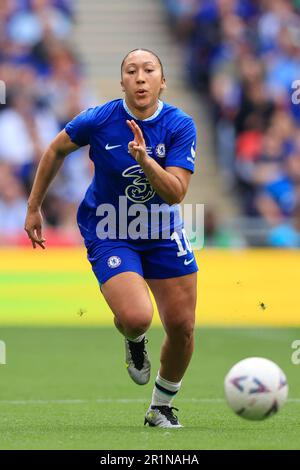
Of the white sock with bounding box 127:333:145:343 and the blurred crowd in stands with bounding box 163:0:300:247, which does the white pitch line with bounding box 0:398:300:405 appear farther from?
the blurred crowd in stands with bounding box 163:0:300:247

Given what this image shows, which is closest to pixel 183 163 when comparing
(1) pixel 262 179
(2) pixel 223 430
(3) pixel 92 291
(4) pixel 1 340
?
(2) pixel 223 430

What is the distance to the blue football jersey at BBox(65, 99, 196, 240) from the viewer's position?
8.11m

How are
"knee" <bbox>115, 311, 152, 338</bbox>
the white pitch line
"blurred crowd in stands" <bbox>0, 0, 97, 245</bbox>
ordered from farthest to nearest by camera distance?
"blurred crowd in stands" <bbox>0, 0, 97, 245</bbox>, the white pitch line, "knee" <bbox>115, 311, 152, 338</bbox>

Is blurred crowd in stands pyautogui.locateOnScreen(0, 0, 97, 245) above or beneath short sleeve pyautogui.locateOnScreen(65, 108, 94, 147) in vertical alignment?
beneath

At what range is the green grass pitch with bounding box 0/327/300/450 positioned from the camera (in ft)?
25.1

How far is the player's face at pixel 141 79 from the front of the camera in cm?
802

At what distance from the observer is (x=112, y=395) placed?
10320mm

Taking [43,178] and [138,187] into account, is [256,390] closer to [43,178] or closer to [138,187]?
[138,187]

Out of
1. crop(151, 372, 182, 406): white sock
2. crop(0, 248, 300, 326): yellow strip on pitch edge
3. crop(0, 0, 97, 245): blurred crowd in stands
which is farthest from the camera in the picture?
crop(0, 0, 97, 245): blurred crowd in stands

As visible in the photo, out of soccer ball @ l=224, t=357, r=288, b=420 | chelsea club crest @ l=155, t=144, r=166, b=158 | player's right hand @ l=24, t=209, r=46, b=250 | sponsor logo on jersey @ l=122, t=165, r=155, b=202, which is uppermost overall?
chelsea club crest @ l=155, t=144, r=166, b=158

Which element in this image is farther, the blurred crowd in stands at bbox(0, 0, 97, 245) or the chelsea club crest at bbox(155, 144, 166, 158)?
the blurred crowd in stands at bbox(0, 0, 97, 245)

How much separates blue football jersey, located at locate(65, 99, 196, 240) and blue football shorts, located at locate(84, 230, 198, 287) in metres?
0.09

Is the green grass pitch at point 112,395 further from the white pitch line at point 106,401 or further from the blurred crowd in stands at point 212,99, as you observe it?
the blurred crowd in stands at point 212,99

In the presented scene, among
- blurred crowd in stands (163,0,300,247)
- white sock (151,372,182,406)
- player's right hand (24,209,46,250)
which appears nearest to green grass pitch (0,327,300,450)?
white sock (151,372,182,406)
